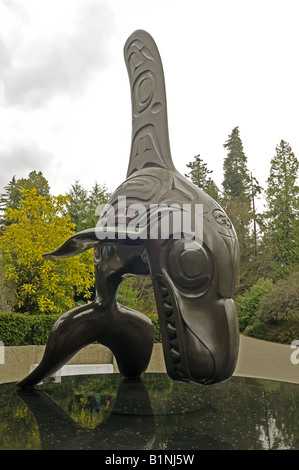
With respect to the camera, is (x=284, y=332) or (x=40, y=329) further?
(x=284, y=332)

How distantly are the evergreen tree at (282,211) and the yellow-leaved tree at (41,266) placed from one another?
63.9 feet

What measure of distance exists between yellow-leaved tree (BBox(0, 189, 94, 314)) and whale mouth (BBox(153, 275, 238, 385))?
28.6 ft

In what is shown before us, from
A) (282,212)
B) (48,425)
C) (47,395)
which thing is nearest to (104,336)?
(47,395)

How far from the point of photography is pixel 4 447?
8.57 ft

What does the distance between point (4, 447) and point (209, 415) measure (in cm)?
180

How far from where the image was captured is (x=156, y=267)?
3643 millimetres

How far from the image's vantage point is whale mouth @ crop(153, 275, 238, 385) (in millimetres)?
3320

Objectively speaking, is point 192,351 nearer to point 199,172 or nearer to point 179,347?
point 179,347

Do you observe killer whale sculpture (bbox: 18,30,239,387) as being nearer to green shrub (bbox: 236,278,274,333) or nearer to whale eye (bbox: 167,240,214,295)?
whale eye (bbox: 167,240,214,295)

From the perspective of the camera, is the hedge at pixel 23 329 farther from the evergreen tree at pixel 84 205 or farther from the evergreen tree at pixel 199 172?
the evergreen tree at pixel 199 172

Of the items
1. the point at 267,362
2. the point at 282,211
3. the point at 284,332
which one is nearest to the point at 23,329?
the point at 267,362

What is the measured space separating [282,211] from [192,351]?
2937 cm

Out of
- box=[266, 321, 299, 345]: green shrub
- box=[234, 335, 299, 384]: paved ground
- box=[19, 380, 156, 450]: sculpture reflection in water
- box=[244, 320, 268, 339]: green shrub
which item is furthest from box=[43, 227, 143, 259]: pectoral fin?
Result: box=[244, 320, 268, 339]: green shrub

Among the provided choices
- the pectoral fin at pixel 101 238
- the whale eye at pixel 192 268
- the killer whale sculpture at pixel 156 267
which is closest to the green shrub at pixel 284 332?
the killer whale sculpture at pixel 156 267
